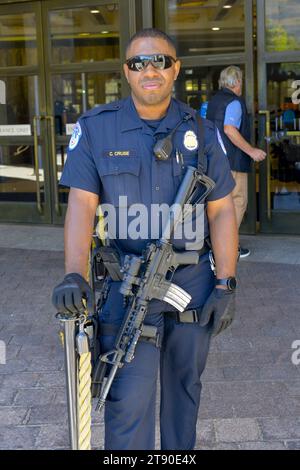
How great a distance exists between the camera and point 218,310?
2928 millimetres

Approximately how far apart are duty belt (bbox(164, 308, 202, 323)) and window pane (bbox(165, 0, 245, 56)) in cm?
539

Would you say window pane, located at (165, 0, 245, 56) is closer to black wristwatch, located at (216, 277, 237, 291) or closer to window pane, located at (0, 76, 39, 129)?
window pane, located at (0, 76, 39, 129)

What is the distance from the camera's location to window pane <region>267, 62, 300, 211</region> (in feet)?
25.3

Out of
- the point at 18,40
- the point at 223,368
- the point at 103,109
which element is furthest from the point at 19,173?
the point at 103,109

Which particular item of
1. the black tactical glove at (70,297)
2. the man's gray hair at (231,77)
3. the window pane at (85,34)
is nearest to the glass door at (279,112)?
the man's gray hair at (231,77)

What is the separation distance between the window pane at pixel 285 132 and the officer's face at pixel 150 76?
198 inches

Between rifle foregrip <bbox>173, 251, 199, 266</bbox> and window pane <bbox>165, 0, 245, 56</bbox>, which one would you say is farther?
window pane <bbox>165, 0, 245, 56</bbox>

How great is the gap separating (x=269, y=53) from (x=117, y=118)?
516 cm

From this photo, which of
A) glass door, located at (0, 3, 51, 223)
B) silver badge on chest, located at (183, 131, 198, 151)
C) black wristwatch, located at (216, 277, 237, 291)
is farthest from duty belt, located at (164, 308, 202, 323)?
glass door, located at (0, 3, 51, 223)

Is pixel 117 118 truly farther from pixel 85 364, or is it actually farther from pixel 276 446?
pixel 276 446

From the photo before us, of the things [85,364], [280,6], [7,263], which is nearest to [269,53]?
[280,6]

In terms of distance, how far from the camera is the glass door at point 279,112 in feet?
25.1

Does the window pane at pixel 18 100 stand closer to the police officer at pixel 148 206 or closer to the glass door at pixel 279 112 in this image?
the glass door at pixel 279 112

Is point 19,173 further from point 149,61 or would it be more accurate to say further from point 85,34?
point 149,61
